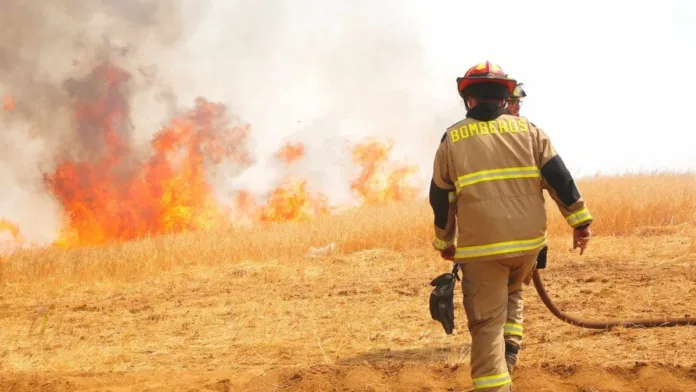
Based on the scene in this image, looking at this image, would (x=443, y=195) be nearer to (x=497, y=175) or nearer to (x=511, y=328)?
(x=497, y=175)

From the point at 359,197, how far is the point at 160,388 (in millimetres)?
14948

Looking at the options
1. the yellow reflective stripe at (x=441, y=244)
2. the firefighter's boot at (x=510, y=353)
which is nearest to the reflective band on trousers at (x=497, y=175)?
the yellow reflective stripe at (x=441, y=244)

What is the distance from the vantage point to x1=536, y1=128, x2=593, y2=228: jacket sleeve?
3715mm

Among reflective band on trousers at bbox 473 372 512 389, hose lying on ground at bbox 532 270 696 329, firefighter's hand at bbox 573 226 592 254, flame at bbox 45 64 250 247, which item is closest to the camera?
reflective band on trousers at bbox 473 372 512 389

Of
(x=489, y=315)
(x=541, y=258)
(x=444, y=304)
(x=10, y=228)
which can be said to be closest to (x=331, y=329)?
(x=444, y=304)

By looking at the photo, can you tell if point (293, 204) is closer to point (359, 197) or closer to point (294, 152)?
point (359, 197)

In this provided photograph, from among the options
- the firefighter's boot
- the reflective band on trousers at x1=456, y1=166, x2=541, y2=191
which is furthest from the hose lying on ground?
the reflective band on trousers at x1=456, y1=166, x2=541, y2=191

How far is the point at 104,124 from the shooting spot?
19.6 metres

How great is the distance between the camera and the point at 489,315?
12.1ft

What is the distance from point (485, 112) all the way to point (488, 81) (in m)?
0.20

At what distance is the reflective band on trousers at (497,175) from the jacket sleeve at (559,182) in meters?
0.09

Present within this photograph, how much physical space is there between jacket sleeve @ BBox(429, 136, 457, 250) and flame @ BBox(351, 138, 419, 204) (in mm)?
15471

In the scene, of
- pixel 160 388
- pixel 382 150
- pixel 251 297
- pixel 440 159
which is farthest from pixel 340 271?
pixel 382 150

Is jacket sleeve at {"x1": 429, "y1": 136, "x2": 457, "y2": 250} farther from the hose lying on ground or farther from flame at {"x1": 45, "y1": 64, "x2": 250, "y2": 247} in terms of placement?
flame at {"x1": 45, "y1": 64, "x2": 250, "y2": 247}
